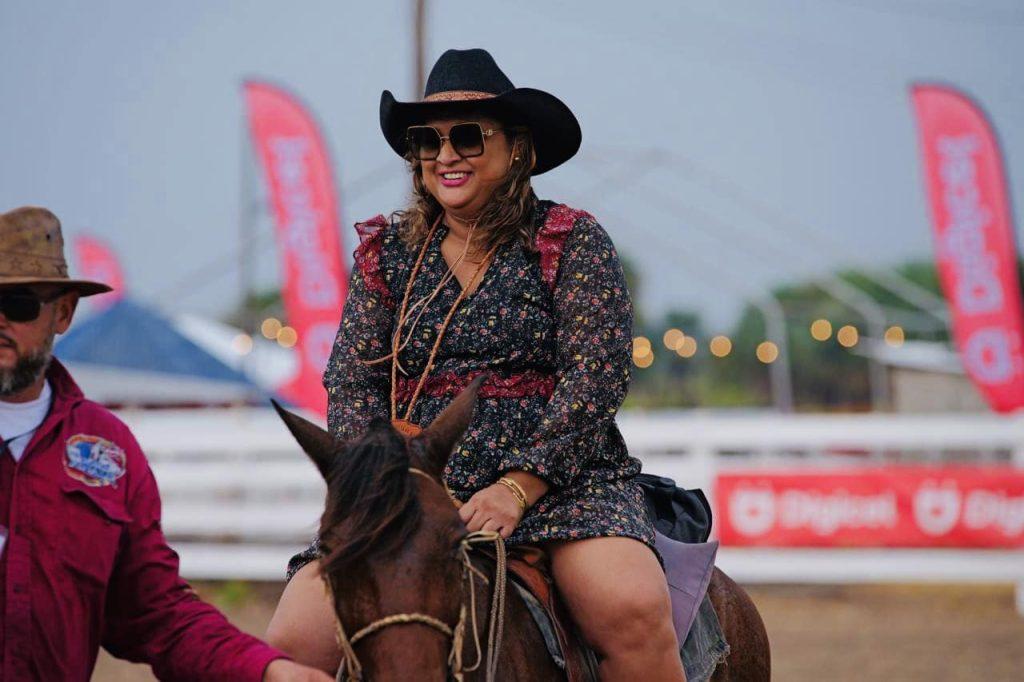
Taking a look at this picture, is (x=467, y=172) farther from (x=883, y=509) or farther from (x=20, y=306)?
(x=883, y=509)

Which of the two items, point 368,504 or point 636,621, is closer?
point 368,504

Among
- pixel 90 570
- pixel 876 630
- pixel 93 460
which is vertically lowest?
pixel 876 630

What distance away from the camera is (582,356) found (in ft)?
11.8

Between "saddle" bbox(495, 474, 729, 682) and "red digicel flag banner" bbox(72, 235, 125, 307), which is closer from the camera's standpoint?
→ "saddle" bbox(495, 474, 729, 682)

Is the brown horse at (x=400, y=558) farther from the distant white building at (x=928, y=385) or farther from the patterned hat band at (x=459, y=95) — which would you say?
the distant white building at (x=928, y=385)

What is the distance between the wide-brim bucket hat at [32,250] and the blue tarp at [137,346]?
60.7ft

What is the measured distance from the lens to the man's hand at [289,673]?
2.93 meters

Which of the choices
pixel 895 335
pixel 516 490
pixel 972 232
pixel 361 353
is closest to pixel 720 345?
pixel 895 335

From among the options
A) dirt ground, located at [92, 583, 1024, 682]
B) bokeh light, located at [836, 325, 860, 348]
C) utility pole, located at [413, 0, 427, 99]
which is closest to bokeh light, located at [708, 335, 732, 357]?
bokeh light, located at [836, 325, 860, 348]

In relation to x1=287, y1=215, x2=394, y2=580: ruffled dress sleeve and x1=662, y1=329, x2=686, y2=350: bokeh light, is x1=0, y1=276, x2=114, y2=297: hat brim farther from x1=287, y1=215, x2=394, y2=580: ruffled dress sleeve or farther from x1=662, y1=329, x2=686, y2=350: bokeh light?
x1=662, y1=329, x2=686, y2=350: bokeh light

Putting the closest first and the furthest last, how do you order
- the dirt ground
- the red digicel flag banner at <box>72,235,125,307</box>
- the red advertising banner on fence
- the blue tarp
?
1. the dirt ground
2. the red advertising banner on fence
3. the blue tarp
4. the red digicel flag banner at <box>72,235,125,307</box>

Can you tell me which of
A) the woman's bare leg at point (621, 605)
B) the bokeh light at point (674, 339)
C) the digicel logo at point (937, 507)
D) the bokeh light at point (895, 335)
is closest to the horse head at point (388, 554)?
the woman's bare leg at point (621, 605)

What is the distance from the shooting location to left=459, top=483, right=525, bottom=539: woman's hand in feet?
10.7

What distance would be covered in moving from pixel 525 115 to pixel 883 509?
27.6ft
